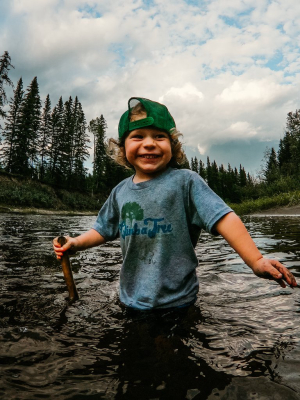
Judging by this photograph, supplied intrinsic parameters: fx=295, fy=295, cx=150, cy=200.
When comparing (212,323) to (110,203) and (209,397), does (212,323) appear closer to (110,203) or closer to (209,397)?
(209,397)

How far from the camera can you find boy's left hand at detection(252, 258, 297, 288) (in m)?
1.52

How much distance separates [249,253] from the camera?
67.8 inches

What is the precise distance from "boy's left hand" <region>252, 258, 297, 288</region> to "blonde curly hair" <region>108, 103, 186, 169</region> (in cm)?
115

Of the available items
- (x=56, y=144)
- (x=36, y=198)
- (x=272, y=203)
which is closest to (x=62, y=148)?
(x=56, y=144)

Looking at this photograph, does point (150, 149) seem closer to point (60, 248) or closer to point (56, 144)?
point (60, 248)

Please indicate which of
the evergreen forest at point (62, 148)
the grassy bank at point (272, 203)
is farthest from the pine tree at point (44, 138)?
the grassy bank at point (272, 203)

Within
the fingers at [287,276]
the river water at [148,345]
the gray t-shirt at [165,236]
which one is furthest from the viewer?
the gray t-shirt at [165,236]

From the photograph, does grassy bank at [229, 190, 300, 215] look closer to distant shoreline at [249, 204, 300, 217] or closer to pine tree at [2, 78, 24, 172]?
distant shoreline at [249, 204, 300, 217]

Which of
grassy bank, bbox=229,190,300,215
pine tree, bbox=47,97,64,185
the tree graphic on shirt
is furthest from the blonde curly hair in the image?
pine tree, bbox=47,97,64,185

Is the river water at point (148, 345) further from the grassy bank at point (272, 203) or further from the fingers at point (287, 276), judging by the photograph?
the grassy bank at point (272, 203)

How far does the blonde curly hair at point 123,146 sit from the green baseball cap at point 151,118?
39 millimetres

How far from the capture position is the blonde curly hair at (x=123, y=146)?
2303 mm

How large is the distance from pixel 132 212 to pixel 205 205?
57 cm

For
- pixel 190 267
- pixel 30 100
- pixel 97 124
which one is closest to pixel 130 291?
pixel 190 267
